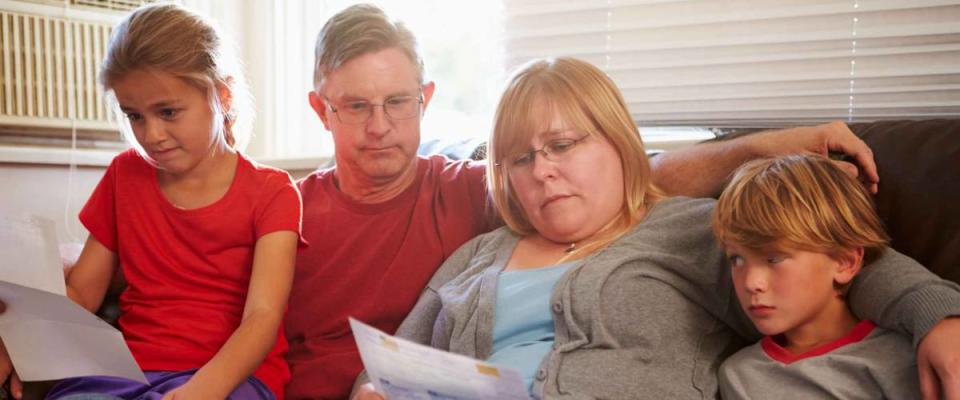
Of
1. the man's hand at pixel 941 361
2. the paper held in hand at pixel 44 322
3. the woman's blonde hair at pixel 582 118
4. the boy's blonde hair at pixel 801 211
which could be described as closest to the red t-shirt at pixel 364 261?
the woman's blonde hair at pixel 582 118

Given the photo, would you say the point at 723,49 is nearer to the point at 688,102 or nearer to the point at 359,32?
the point at 688,102

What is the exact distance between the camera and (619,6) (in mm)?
2256

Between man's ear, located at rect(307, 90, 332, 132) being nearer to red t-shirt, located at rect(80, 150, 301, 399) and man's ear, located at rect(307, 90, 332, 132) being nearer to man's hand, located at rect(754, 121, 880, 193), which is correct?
red t-shirt, located at rect(80, 150, 301, 399)

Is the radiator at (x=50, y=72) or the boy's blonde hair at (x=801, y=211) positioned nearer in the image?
the boy's blonde hair at (x=801, y=211)

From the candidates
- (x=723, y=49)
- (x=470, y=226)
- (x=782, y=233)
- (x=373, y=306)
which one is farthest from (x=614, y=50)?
(x=782, y=233)

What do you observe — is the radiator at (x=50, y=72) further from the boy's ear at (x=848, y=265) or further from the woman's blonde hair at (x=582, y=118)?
the boy's ear at (x=848, y=265)

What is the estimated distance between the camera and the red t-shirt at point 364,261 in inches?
68.3

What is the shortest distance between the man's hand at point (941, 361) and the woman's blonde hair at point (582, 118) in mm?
532

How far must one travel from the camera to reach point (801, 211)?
4.16 feet

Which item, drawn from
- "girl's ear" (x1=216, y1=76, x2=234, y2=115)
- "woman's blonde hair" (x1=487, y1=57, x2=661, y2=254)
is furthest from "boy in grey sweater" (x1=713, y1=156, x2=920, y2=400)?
"girl's ear" (x1=216, y1=76, x2=234, y2=115)

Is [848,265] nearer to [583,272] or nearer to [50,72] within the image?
[583,272]

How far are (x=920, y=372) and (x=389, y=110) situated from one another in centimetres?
104

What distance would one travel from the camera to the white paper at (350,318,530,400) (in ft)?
3.48

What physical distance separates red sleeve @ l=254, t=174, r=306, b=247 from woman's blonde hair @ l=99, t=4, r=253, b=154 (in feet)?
0.52
